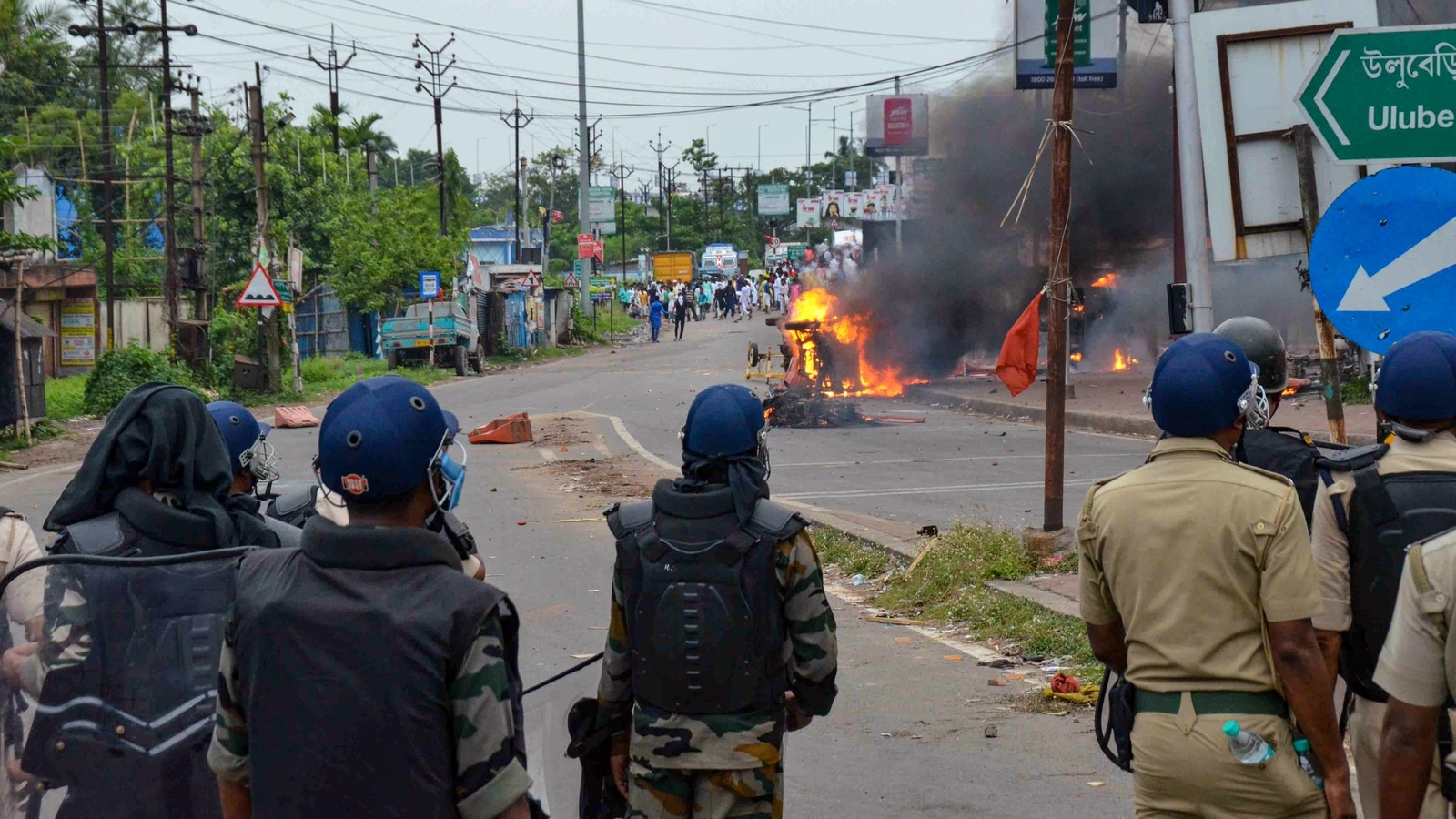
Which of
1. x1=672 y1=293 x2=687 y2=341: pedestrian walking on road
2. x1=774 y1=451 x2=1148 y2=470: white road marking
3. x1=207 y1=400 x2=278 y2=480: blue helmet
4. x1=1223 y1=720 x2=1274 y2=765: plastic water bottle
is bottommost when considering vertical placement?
x1=774 y1=451 x2=1148 y2=470: white road marking

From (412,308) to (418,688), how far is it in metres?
35.9

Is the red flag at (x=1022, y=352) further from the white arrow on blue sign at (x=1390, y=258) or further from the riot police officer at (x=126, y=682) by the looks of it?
the riot police officer at (x=126, y=682)

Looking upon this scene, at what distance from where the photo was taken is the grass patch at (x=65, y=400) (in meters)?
23.8

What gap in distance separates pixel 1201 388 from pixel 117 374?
2375 centimetres

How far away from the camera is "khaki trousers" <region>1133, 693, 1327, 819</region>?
280 centimetres

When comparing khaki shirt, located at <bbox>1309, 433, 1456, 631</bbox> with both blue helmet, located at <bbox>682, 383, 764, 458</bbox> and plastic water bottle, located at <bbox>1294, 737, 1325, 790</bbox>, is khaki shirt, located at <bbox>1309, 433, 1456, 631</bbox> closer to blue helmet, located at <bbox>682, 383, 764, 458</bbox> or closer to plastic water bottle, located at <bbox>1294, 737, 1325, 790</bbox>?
plastic water bottle, located at <bbox>1294, 737, 1325, 790</bbox>

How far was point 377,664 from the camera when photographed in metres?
2.20

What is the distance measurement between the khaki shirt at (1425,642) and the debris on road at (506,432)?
16.9 m

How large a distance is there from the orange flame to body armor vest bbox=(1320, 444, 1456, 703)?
75.7 feet

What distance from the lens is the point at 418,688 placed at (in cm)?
220

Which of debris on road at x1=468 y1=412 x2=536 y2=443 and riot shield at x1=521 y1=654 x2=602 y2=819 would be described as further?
debris on road at x1=468 y1=412 x2=536 y2=443

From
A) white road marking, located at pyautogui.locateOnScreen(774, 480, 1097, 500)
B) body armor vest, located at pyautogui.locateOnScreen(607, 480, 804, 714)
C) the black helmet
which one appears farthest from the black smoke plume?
body armor vest, located at pyautogui.locateOnScreen(607, 480, 804, 714)

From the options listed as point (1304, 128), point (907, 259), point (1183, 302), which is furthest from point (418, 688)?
point (907, 259)

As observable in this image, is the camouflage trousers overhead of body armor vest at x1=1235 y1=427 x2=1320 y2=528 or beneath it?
beneath
